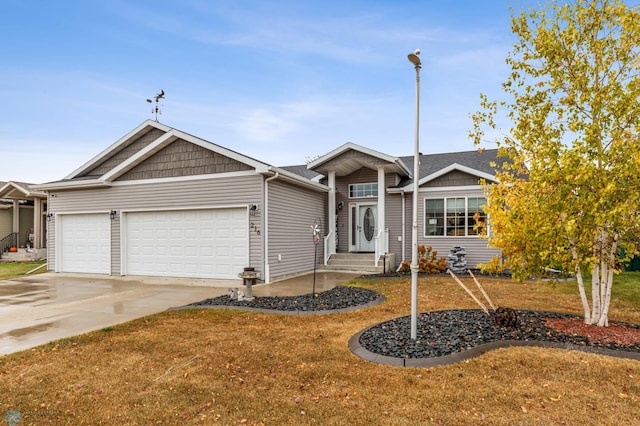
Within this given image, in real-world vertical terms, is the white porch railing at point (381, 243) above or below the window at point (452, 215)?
below

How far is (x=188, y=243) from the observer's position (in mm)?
11852

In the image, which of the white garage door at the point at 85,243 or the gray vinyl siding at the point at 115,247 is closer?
the gray vinyl siding at the point at 115,247

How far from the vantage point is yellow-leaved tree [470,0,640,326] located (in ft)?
15.8

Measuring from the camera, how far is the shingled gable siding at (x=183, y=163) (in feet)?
37.0

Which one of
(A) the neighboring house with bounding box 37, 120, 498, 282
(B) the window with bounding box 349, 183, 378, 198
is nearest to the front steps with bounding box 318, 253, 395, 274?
(A) the neighboring house with bounding box 37, 120, 498, 282

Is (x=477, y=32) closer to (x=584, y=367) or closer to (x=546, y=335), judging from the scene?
(x=546, y=335)

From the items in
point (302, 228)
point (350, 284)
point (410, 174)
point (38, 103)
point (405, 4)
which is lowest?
point (350, 284)

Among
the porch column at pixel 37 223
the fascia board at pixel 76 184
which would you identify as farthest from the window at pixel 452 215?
the porch column at pixel 37 223

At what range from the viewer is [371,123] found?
21.2m

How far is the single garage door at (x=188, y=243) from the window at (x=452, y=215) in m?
7.16

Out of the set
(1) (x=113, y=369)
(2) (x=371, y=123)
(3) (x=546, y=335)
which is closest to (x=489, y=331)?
(3) (x=546, y=335)

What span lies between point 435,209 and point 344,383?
11.3 metres

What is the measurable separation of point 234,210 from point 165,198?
8.56ft

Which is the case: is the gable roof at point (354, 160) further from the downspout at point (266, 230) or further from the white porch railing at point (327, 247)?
the downspout at point (266, 230)
